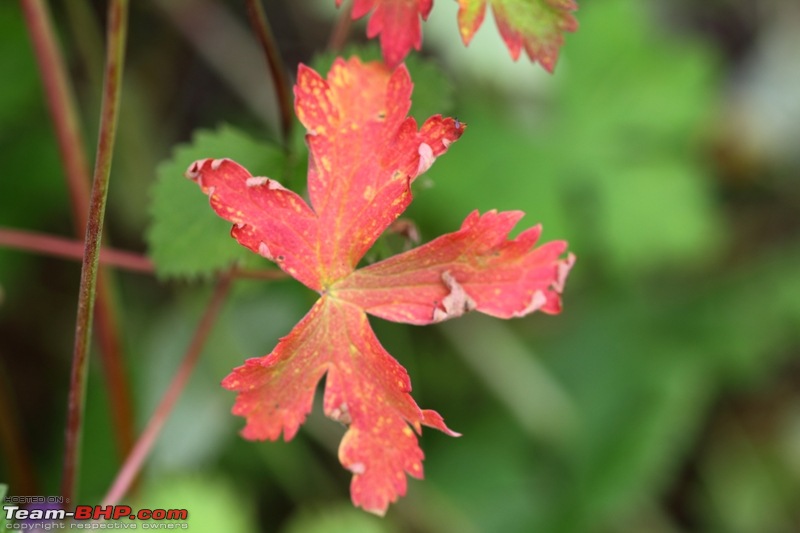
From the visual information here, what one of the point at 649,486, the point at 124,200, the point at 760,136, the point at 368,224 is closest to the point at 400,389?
the point at 368,224

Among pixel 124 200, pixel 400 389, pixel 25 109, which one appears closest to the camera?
pixel 400 389

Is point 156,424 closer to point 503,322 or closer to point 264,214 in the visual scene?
point 264,214

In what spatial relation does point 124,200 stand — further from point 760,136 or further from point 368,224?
point 760,136

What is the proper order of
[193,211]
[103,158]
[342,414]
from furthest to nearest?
[193,211]
[342,414]
[103,158]

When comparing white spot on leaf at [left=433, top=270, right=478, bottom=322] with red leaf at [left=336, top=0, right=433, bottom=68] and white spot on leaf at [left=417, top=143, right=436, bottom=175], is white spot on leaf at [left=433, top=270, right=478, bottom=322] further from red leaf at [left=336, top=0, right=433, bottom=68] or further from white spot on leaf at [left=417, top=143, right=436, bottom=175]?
red leaf at [left=336, top=0, right=433, bottom=68]

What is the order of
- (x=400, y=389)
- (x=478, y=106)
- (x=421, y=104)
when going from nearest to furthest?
1. (x=400, y=389)
2. (x=421, y=104)
3. (x=478, y=106)

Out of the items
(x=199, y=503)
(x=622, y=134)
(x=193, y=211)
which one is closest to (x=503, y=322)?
(x=622, y=134)
